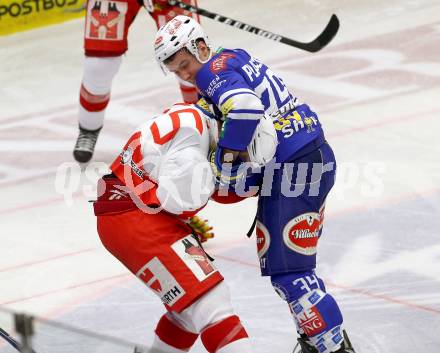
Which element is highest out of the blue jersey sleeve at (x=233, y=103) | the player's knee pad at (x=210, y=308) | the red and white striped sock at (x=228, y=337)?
the blue jersey sleeve at (x=233, y=103)

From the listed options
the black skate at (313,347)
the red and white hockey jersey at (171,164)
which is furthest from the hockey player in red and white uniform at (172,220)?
the black skate at (313,347)

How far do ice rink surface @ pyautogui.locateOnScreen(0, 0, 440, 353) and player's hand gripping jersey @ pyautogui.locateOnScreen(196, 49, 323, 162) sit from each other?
0.86 meters

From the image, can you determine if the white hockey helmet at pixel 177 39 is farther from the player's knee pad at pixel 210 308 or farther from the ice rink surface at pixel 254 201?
the ice rink surface at pixel 254 201

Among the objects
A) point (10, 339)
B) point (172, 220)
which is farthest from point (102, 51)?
point (10, 339)

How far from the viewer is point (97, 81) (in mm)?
6258

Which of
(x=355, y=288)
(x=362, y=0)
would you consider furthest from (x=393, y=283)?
(x=362, y=0)

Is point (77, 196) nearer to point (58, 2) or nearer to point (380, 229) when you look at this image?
point (380, 229)

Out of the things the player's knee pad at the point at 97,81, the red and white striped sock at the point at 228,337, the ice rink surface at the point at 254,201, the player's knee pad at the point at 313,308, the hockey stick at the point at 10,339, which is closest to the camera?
the hockey stick at the point at 10,339

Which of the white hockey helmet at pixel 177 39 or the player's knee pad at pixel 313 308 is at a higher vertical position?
the white hockey helmet at pixel 177 39

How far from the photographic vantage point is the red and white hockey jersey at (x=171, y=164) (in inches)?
138

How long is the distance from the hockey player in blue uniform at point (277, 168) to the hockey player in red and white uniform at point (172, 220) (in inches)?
4.7

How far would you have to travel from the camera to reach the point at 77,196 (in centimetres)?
589

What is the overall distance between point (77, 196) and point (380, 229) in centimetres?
161

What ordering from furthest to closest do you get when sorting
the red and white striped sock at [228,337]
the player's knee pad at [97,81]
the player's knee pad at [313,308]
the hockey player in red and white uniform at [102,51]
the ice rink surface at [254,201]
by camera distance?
the player's knee pad at [97,81] → the hockey player in red and white uniform at [102,51] → the ice rink surface at [254,201] → the player's knee pad at [313,308] → the red and white striped sock at [228,337]
